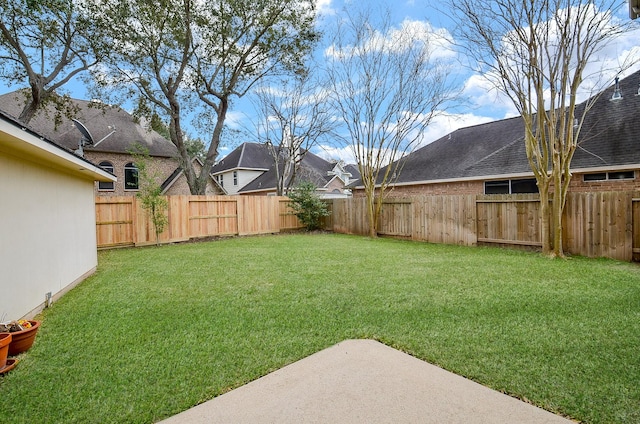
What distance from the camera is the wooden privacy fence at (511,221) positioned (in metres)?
6.58

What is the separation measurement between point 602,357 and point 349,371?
6.53ft

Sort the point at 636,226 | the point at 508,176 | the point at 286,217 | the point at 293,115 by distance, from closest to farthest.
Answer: the point at 636,226 → the point at 508,176 → the point at 286,217 → the point at 293,115

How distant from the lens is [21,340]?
2828 mm

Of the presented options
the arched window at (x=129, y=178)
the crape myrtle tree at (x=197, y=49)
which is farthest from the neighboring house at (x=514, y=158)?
the arched window at (x=129, y=178)

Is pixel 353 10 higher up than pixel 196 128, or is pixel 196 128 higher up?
pixel 353 10

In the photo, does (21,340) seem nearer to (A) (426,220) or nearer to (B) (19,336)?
(B) (19,336)

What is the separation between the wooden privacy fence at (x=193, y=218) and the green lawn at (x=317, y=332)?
4.27 meters

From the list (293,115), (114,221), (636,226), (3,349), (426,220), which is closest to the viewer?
(3,349)

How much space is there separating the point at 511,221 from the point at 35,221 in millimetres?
9343

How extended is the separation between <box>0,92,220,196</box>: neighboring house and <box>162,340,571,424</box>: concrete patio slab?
17.0 m

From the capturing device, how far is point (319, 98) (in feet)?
58.0

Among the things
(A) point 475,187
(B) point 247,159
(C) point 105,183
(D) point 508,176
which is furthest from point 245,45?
(B) point 247,159

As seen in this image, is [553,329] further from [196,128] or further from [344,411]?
[196,128]

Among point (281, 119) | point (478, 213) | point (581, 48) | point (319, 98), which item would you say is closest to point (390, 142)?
point (478, 213)
